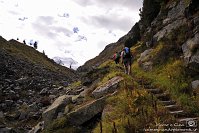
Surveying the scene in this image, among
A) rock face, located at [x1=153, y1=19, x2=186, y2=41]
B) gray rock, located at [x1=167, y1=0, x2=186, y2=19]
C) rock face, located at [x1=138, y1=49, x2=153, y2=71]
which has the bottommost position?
rock face, located at [x1=138, y1=49, x2=153, y2=71]

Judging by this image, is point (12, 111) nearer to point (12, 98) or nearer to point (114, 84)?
point (12, 98)

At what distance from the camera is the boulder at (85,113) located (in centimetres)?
1430

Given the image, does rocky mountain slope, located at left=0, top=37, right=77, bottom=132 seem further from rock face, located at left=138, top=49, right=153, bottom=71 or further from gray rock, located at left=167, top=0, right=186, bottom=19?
gray rock, located at left=167, top=0, right=186, bottom=19

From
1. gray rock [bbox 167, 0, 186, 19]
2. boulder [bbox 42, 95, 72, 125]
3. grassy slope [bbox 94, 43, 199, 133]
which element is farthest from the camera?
gray rock [bbox 167, 0, 186, 19]

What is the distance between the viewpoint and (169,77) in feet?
56.4

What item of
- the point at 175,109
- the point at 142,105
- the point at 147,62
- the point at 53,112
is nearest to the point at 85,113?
the point at 53,112

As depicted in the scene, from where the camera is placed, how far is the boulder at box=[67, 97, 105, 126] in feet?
46.9

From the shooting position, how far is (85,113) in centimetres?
1441

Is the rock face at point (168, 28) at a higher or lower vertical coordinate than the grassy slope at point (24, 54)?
lower

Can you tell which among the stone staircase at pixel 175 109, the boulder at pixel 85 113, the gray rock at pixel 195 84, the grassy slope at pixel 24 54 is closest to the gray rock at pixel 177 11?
the gray rock at pixel 195 84

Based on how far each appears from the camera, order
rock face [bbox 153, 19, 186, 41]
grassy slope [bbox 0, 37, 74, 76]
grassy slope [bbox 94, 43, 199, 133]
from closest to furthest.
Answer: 1. grassy slope [bbox 94, 43, 199, 133]
2. rock face [bbox 153, 19, 186, 41]
3. grassy slope [bbox 0, 37, 74, 76]

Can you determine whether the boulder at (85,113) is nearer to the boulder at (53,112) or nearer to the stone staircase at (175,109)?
the boulder at (53,112)

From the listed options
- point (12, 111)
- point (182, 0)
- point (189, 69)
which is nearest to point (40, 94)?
point (12, 111)

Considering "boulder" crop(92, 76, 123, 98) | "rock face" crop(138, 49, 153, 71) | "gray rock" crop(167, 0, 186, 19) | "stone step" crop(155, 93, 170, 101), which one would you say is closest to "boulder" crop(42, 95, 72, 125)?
"boulder" crop(92, 76, 123, 98)
